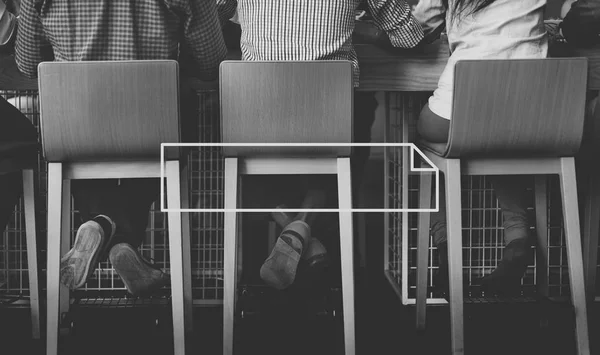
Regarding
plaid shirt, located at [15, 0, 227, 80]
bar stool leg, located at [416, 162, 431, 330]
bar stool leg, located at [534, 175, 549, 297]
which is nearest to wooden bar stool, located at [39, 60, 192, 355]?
plaid shirt, located at [15, 0, 227, 80]

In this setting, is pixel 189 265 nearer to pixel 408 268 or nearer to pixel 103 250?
pixel 103 250

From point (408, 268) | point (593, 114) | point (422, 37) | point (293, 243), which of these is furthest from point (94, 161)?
point (593, 114)

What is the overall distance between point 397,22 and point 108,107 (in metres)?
0.85

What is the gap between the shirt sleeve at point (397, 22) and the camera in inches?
73.5

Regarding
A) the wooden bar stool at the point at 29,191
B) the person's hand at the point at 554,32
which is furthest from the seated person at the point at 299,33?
the wooden bar stool at the point at 29,191

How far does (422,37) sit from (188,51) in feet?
2.21

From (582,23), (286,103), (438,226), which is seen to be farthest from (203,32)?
(582,23)

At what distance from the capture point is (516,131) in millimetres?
1571

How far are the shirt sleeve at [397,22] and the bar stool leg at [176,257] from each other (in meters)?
0.75

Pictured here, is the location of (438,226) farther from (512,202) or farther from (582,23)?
(582,23)

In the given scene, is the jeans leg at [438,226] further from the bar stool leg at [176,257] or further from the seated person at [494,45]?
the bar stool leg at [176,257]

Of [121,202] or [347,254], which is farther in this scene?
[121,202]

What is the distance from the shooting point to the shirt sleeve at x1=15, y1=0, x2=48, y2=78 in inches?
68.4

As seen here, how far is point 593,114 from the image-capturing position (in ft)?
5.98
